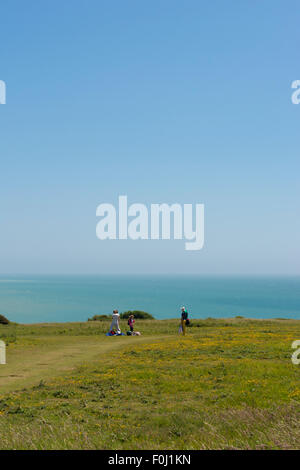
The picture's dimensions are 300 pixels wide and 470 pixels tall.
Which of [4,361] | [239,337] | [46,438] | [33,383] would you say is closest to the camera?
[46,438]

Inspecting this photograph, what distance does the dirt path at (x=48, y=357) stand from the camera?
20250mm

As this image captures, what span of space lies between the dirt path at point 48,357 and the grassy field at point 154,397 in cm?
7

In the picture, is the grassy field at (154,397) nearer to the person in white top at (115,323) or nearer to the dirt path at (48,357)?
the dirt path at (48,357)

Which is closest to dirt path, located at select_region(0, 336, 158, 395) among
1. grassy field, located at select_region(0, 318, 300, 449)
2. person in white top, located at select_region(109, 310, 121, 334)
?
grassy field, located at select_region(0, 318, 300, 449)

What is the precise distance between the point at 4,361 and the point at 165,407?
45.5ft

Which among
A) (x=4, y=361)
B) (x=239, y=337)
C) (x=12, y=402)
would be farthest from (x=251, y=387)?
(x=239, y=337)

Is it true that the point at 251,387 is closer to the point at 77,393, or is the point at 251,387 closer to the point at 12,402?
the point at 77,393

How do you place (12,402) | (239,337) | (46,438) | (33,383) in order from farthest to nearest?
(239,337), (33,383), (12,402), (46,438)

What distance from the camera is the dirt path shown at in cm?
2025

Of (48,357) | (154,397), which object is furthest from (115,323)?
(154,397)

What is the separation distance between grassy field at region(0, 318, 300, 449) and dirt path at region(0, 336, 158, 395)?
2.6 inches

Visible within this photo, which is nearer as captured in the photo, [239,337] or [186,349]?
[186,349]

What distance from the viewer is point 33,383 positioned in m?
19.1
